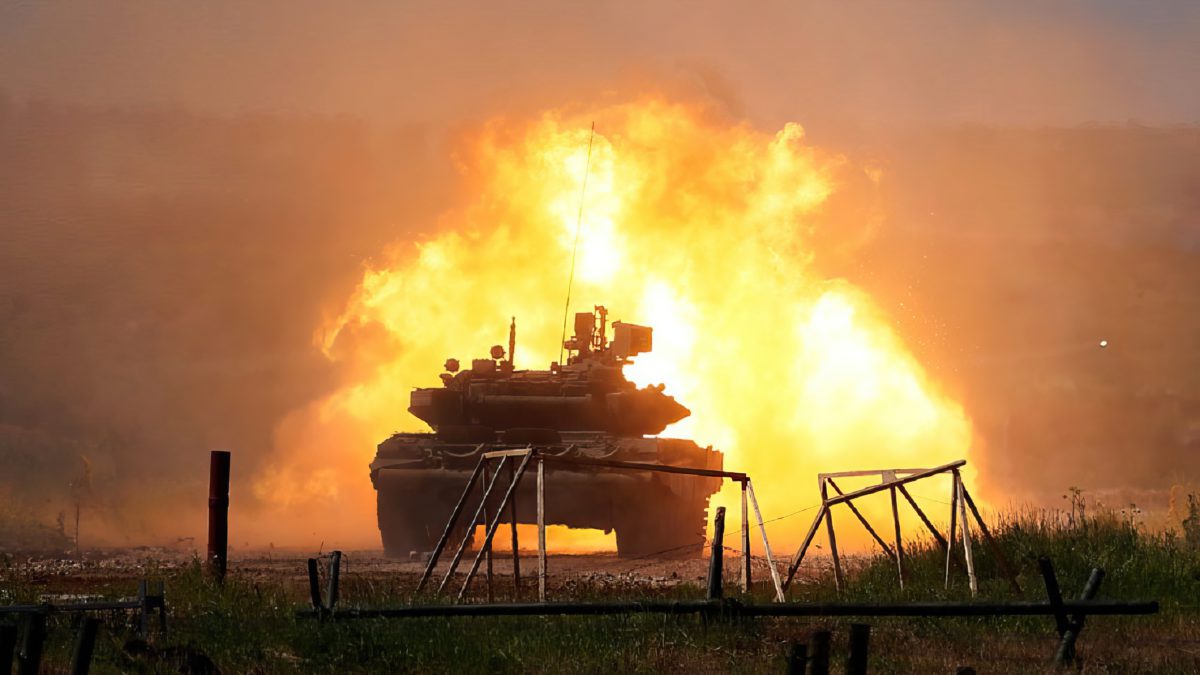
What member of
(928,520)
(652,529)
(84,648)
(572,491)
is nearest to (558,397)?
(572,491)

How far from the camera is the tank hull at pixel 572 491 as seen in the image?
3694 centimetres

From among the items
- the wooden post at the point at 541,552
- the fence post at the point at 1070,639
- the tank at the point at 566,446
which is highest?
the tank at the point at 566,446

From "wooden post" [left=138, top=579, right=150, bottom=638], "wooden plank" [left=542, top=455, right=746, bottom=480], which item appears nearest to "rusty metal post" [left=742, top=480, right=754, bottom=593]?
"wooden plank" [left=542, top=455, right=746, bottom=480]

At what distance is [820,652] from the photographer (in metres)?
9.90

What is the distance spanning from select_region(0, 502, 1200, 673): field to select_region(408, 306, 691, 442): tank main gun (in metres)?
15.6

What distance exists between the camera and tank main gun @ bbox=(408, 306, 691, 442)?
38250 millimetres

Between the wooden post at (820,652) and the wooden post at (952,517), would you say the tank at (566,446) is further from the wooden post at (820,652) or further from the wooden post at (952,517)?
the wooden post at (820,652)

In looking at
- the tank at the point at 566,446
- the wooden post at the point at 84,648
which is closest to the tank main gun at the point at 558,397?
the tank at the point at 566,446

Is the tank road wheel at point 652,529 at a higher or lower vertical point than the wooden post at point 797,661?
higher

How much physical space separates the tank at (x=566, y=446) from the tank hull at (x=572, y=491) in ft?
0.08

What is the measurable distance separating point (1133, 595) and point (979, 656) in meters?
5.76

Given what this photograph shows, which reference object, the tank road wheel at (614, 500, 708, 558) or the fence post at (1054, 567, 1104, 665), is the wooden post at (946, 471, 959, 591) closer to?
the fence post at (1054, 567, 1104, 665)

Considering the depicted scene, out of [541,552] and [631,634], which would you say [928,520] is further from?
[631,634]

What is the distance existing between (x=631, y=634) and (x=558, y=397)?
23.0m
